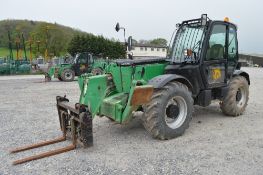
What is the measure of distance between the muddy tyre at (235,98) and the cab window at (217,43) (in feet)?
2.85

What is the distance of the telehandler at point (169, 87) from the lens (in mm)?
4832

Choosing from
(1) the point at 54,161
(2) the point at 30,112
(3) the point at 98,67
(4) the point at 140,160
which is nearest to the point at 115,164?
(4) the point at 140,160

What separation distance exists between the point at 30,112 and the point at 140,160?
5.01 m

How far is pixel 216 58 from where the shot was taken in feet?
20.6

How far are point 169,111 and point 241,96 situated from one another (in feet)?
9.75

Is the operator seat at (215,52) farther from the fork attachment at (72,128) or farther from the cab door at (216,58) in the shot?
the fork attachment at (72,128)

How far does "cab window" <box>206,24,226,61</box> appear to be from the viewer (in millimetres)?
6070

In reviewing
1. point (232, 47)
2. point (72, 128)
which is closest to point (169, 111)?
point (72, 128)

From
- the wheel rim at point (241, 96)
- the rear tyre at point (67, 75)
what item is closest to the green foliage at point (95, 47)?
the rear tyre at point (67, 75)

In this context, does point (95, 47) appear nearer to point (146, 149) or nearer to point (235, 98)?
point (235, 98)

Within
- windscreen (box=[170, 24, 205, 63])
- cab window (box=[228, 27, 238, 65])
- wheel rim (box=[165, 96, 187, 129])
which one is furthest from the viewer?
cab window (box=[228, 27, 238, 65])

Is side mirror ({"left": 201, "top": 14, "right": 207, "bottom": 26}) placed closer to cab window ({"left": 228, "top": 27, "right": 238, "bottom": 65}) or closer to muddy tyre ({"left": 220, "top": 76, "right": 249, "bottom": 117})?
cab window ({"left": 228, "top": 27, "right": 238, "bottom": 65})

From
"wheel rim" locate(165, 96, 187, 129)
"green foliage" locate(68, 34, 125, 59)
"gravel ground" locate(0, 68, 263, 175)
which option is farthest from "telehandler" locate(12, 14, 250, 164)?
"green foliage" locate(68, 34, 125, 59)

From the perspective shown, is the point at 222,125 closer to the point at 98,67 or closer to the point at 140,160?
the point at 140,160
